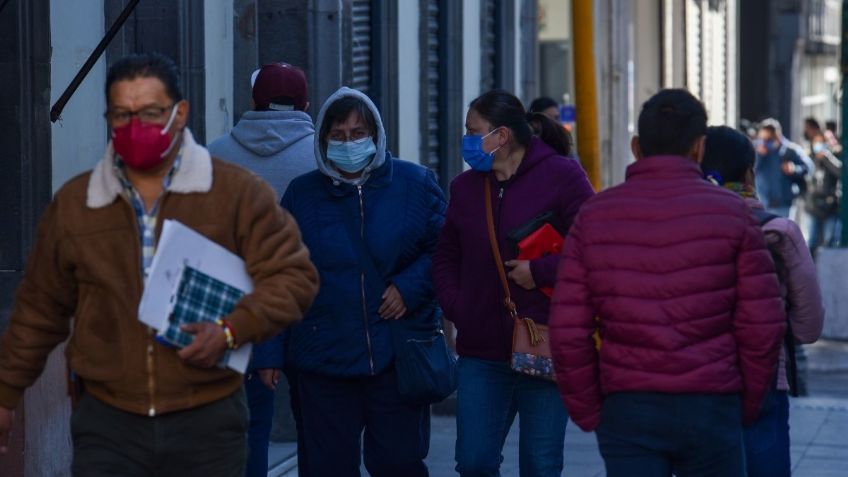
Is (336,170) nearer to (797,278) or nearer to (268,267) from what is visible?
(797,278)

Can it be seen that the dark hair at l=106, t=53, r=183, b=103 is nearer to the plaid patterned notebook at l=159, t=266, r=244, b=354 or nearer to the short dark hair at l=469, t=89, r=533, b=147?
the plaid patterned notebook at l=159, t=266, r=244, b=354

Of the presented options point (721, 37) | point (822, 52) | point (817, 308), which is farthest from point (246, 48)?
point (822, 52)

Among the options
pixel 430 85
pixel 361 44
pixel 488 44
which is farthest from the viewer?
pixel 488 44

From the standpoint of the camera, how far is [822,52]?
45312 millimetres

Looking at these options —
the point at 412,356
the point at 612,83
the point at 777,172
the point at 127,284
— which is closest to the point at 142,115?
the point at 127,284

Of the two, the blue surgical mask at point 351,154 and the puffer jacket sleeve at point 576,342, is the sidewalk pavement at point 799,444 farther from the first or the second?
the puffer jacket sleeve at point 576,342

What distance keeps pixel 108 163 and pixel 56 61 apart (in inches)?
126

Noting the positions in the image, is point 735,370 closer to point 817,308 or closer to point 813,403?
point 817,308

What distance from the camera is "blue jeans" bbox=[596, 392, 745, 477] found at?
212 inches

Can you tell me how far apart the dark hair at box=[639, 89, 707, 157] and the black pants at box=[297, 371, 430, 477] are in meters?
1.73

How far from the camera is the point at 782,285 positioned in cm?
673

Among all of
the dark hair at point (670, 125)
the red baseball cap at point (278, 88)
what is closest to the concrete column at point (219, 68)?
the red baseball cap at point (278, 88)

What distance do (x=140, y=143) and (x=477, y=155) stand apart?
225 centimetres

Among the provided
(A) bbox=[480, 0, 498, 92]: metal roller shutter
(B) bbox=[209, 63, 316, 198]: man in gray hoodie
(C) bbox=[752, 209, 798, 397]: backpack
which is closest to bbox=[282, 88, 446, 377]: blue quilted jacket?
(B) bbox=[209, 63, 316, 198]: man in gray hoodie
